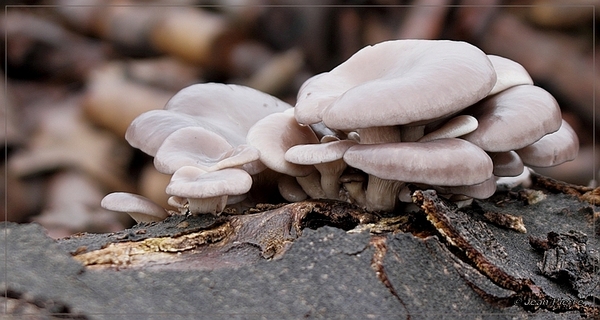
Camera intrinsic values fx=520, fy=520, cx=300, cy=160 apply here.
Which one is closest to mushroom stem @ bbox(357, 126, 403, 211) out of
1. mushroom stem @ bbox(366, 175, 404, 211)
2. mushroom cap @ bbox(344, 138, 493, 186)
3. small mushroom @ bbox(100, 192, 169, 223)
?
mushroom stem @ bbox(366, 175, 404, 211)

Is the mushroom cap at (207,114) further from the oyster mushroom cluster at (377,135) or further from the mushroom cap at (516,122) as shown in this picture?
the mushroom cap at (516,122)

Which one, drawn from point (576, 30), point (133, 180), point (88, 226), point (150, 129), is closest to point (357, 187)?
point (150, 129)

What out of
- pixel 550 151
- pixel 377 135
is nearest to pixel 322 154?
pixel 377 135

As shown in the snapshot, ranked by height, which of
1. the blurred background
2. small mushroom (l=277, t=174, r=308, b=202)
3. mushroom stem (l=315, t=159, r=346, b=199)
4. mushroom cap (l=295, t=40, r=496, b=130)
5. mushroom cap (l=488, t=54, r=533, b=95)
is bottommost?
the blurred background

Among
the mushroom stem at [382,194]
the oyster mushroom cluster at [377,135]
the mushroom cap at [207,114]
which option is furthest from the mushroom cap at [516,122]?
the mushroom cap at [207,114]

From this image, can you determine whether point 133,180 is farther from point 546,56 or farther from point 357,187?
point 546,56

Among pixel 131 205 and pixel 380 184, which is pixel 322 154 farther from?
pixel 131 205

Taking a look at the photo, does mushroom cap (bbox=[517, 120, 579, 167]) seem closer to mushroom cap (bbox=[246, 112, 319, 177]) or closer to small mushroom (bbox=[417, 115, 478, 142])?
small mushroom (bbox=[417, 115, 478, 142])
